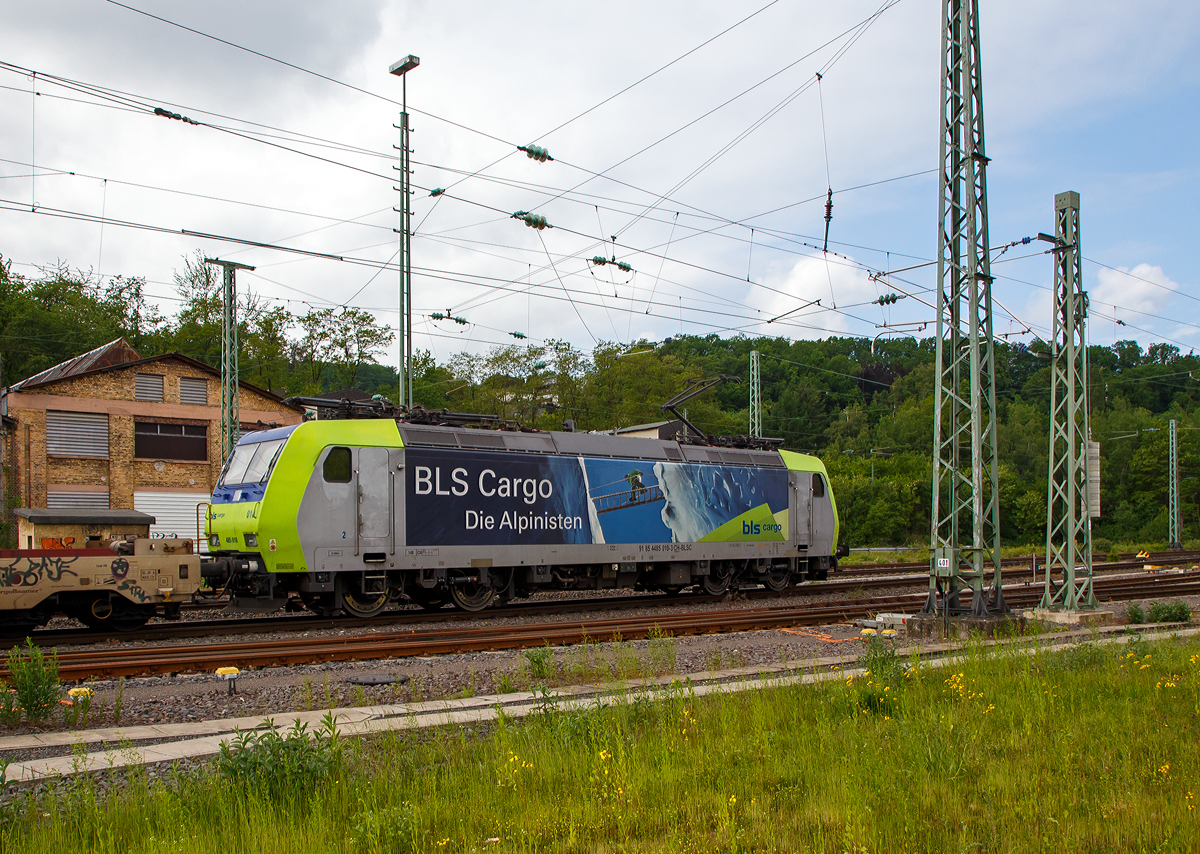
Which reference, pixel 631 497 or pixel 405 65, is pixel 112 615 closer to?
pixel 631 497

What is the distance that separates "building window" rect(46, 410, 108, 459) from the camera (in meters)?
33.7

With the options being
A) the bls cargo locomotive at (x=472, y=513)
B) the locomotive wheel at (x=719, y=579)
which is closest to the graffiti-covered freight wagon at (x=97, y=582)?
the bls cargo locomotive at (x=472, y=513)

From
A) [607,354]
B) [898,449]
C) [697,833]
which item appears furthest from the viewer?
[898,449]

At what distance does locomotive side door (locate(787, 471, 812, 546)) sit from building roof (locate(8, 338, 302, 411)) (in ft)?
68.6

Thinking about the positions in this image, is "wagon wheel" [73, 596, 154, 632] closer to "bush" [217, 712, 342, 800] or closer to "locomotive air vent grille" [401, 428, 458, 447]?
"locomotive air vent grille" [401, 428, 458, 447]

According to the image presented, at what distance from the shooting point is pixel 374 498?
51.6 feet

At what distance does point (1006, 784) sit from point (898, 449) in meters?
73.7

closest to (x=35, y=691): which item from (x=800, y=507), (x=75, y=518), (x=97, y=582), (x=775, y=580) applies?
(x=97, y=582)

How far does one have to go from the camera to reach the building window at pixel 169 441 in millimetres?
35719

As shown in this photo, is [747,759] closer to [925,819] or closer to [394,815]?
[925,819]

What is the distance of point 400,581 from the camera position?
16.4 metres

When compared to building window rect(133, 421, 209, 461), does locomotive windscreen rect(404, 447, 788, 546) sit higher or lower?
lower

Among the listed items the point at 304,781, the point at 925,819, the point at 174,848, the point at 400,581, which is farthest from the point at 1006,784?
the point at 400,581

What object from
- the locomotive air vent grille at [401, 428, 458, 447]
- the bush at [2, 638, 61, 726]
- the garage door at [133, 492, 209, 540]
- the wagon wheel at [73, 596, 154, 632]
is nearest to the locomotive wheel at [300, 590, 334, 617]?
the wagon wheel at [73, 596, 154, 632]
